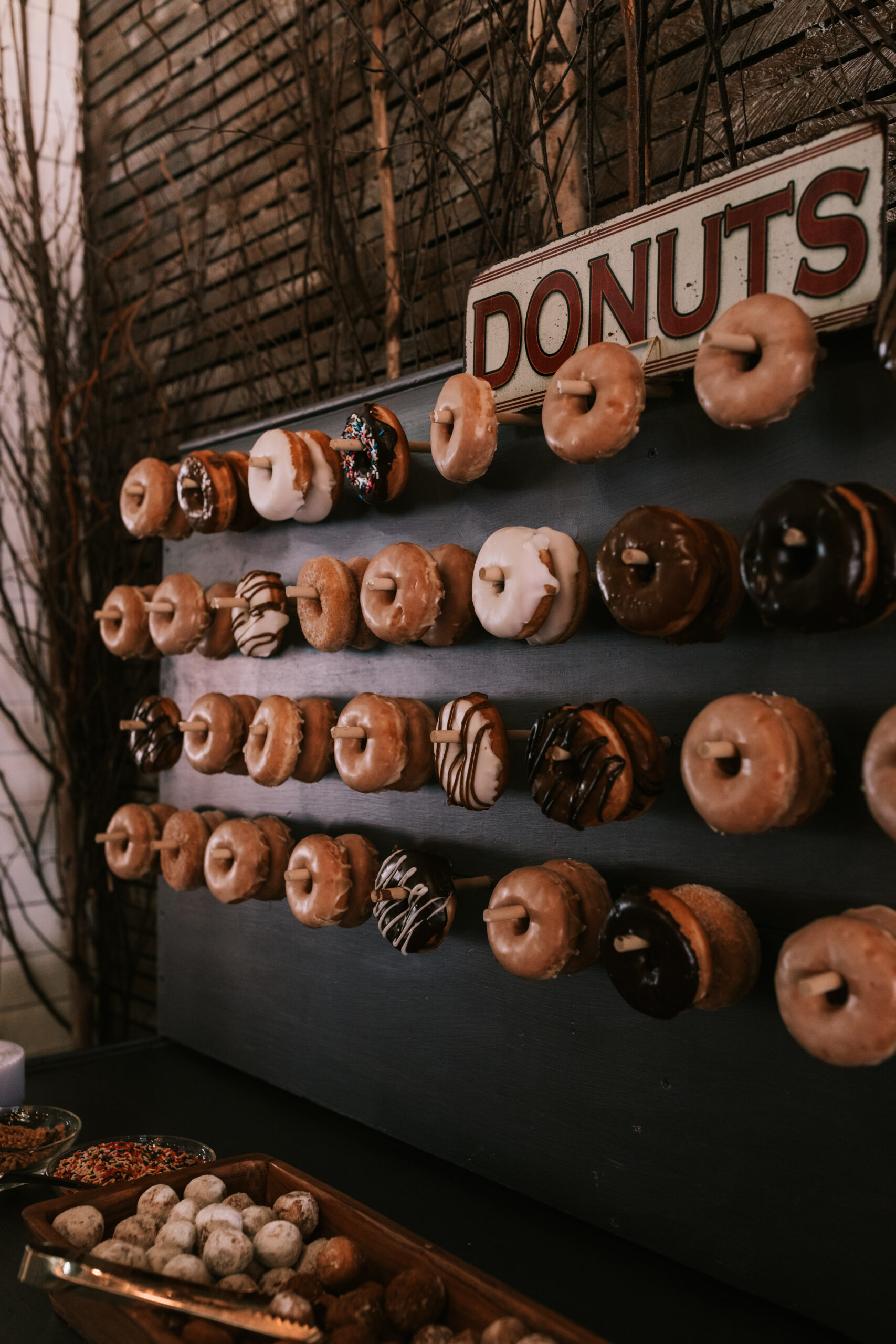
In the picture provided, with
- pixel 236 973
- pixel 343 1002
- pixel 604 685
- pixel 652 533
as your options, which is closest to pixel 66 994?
pixel 236 973

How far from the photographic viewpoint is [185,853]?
1972 millimetres

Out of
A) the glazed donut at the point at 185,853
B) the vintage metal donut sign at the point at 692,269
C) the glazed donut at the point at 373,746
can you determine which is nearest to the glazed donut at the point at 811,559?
the vintage metal donut sign at the point at 692,269

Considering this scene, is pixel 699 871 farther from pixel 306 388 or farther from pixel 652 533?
pixel 306 388

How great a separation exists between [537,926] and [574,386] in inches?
26.2

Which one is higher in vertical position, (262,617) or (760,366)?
(760,366)

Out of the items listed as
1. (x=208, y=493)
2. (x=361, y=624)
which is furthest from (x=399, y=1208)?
(x=208, y=493)

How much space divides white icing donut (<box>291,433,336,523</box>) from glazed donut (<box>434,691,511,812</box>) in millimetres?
509

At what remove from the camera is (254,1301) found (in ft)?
3.47

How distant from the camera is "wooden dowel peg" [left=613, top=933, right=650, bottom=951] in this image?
1.12m

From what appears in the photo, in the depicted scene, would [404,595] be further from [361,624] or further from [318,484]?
[318,484]

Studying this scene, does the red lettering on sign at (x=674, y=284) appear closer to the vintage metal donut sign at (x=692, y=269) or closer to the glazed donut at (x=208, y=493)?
the vintage metal donut sign at (x=692, y=269)

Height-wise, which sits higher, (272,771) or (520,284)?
(520,284)

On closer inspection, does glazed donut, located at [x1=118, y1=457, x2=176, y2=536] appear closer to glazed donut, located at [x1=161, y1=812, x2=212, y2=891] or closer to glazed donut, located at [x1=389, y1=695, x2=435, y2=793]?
glazed donut, located at [x1=161, y1=812, x2=212, y2=891]

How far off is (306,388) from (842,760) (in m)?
2.20
